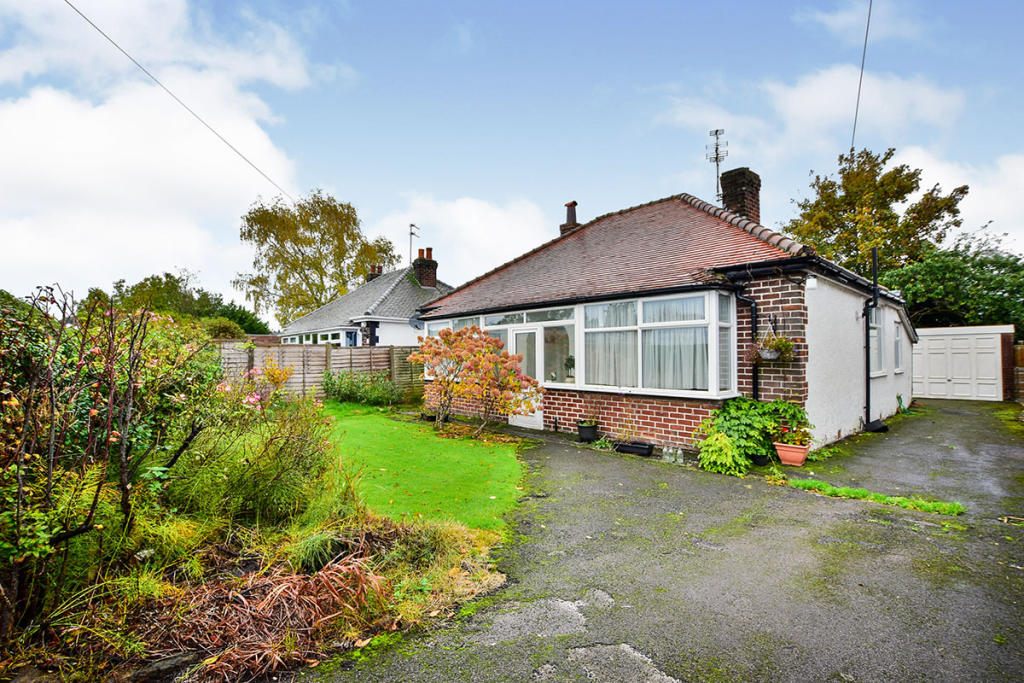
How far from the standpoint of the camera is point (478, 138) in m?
12.7

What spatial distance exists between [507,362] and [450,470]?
2.96 metres

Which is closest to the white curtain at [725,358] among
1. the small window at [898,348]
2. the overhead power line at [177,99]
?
the small window at [898,348]

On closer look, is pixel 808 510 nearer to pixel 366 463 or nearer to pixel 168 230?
pixel 366 463

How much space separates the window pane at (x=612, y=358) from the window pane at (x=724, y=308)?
149 cm

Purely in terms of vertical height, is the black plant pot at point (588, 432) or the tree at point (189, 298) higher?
the tree at point (189, 298)

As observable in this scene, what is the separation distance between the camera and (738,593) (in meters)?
3.18

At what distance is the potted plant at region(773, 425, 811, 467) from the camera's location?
6738mm

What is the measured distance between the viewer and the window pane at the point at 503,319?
35.3 feet

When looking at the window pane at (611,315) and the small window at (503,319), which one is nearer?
the window pane at (611,315)

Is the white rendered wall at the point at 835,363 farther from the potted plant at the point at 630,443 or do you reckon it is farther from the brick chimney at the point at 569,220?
the brick chimney at the point at 569,220

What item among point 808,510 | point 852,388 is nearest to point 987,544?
point 808,510

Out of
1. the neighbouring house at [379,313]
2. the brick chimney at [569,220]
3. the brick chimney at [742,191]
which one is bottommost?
the neighbouring house at [379,313]

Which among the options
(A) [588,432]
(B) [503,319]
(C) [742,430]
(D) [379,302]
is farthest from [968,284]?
(D) [379,302]

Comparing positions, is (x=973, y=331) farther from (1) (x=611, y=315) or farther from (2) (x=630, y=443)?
(2) (x=630, y=443)
